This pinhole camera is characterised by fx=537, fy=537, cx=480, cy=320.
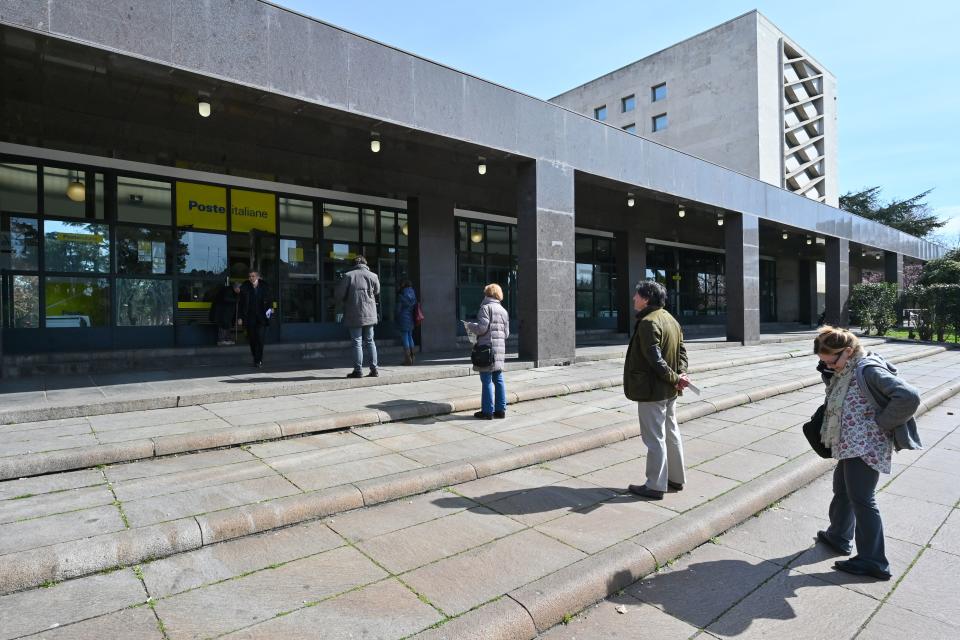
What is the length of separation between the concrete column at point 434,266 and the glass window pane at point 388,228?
91 centimetres

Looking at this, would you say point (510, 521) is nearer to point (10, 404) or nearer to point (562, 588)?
point (562, 588)

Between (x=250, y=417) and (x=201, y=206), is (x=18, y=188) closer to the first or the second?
(x=201, y=206)

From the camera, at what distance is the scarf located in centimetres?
339

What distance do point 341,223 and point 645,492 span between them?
35.0 feet

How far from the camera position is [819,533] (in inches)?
151

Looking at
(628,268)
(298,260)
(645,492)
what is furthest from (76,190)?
(628,268)

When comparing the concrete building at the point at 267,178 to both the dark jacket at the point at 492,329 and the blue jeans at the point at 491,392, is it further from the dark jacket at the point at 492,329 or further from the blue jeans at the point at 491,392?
the dark jacket at the point at 492,329

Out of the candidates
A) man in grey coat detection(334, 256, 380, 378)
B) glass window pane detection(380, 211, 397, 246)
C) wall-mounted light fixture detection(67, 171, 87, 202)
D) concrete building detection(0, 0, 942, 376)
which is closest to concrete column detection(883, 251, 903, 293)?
concrete building detection(0, 0, 942, 376)

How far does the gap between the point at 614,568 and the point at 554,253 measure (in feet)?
25.9

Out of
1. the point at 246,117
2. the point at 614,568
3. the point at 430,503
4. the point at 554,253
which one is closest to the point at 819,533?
the point at 614,568

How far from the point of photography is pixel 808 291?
30.2 meters

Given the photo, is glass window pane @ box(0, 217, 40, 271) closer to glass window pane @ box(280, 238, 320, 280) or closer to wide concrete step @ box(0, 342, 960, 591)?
glass window pane @ box(280, 238, 320, 280)

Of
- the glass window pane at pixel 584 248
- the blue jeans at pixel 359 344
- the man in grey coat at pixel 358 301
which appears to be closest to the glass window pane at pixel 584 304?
the glass window pane at pixel 584 248

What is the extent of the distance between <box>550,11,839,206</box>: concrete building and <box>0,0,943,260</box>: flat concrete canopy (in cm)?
2927
